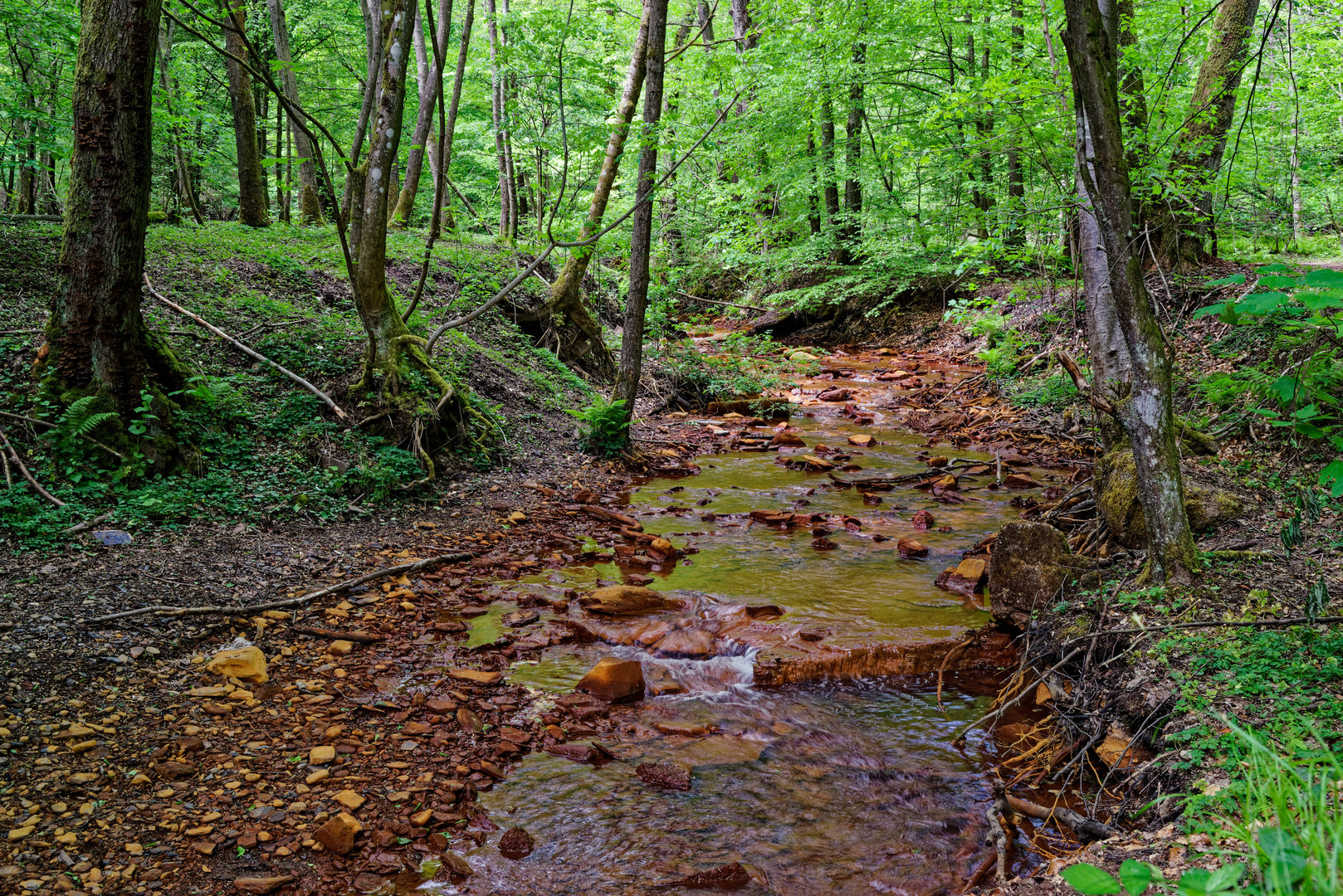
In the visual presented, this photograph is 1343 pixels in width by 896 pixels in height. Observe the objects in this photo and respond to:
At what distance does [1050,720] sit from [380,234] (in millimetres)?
6860

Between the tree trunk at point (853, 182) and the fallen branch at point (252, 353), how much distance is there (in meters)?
13.8

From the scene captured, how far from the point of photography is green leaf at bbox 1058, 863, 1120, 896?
1526mm

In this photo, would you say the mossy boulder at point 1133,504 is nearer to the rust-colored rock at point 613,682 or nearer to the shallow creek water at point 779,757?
the shallow creek water at point 779,757

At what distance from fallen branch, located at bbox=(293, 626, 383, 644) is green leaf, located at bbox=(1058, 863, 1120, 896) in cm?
399

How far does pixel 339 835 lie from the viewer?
9.29 ft

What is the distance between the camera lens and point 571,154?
10.8 meters

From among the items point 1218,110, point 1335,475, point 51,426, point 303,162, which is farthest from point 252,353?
point 1218,110

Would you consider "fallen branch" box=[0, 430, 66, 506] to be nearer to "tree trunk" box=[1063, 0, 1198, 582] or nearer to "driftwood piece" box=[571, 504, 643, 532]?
"driftwood piece" box=[571, 504, 643, 532]

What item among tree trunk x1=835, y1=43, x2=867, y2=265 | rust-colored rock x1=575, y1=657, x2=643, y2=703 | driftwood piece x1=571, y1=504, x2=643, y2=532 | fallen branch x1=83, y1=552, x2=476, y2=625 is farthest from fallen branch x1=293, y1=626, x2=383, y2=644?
tree trunk x1=835, y1=43, x2=867, y2=265

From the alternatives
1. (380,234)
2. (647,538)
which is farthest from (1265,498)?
(380,234)

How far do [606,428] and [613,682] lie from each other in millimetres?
5184

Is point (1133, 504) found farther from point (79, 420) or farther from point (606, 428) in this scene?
point (79, 420)

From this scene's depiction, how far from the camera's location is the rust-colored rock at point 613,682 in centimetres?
427

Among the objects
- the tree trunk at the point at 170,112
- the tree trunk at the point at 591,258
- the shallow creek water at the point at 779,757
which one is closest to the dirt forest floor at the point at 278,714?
the shallow creek water at the point at 779,757
